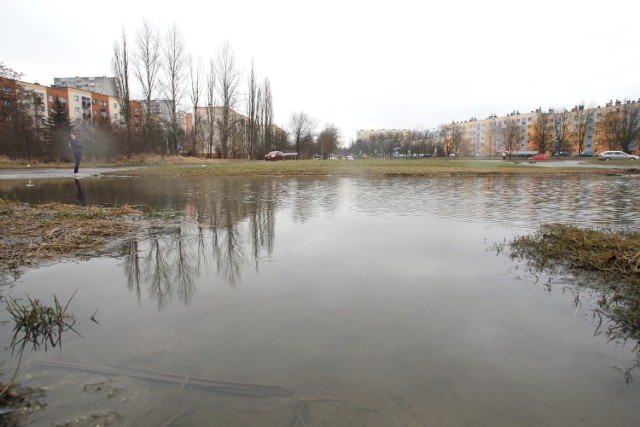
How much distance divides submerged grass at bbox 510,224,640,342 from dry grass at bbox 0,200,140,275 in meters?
6.34

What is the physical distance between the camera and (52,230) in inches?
239

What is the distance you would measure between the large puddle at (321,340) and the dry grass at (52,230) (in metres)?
0.60

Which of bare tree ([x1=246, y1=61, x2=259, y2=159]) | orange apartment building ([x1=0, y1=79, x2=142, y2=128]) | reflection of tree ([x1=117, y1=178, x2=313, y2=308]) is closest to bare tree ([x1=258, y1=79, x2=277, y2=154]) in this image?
bare tree ([x1=246, y1=61, x2=259, y2=159])

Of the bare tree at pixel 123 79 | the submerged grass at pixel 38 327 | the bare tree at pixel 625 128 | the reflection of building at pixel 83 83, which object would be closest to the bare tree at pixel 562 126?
the bare tree at pixel 625 128

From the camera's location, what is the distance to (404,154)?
11369cm

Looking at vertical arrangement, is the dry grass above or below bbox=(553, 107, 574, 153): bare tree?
below

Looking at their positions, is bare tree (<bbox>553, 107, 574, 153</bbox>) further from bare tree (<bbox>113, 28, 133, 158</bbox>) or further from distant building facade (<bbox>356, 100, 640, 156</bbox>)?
bare tree (<bbox>113, 28, 133, 158</bbox>)

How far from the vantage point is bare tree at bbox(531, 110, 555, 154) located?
287ft

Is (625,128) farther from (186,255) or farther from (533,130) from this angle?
(186,255)

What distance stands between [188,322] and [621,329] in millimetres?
3607

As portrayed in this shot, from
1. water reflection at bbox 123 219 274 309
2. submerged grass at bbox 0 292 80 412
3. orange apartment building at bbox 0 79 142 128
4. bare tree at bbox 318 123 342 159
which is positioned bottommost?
submerged grass at bbox 0 292 80 412

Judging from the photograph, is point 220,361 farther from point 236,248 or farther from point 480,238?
point 480,238

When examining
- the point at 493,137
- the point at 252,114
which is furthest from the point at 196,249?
the point at 493,137

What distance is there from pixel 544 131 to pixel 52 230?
105 meters
